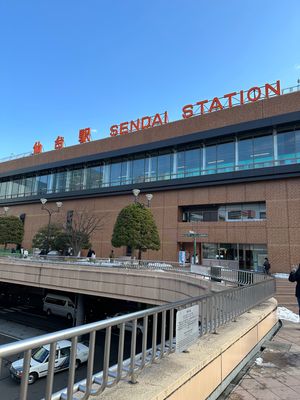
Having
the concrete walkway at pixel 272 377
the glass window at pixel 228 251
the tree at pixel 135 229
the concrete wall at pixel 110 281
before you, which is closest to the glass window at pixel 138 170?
the tree at pixel 135 229

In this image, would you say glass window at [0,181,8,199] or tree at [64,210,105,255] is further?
glass window at [0,181,8,199]

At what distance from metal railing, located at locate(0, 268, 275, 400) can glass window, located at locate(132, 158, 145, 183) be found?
1155 inches

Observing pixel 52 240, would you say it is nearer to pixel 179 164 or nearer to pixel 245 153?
pixel 179 164

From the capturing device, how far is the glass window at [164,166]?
32.6m

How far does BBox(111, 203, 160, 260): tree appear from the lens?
2447 centimetres

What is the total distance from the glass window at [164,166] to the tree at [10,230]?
19.9m

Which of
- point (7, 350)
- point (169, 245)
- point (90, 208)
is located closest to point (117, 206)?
point (90, 208)

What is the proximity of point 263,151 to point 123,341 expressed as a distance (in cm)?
2678

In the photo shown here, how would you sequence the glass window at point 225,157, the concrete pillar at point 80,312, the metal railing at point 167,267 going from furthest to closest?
the glass window at point 225,157
the concrete pillar at point 80,312
the metal railing at point 167,267

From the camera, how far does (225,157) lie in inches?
1141

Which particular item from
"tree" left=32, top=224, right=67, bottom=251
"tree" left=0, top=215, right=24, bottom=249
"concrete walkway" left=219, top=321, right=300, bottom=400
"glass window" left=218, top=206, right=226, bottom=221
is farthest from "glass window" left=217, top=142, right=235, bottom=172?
"tree" left=0, top=215, right=24, bottom=249

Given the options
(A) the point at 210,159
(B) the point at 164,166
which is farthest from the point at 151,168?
(A) the point at 210,159

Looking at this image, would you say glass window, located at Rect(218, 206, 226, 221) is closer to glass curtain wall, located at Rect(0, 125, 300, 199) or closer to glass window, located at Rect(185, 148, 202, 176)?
glass curtain wall, located at Rect(0, 125, 300, 199)

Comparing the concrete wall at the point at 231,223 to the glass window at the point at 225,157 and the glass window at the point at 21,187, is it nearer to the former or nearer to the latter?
the glass window at the point at 225,157
